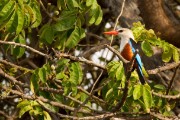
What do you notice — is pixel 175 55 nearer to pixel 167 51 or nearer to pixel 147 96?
pixel 167 51

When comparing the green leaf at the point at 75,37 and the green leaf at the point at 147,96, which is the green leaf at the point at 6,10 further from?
the green leaf at the point at 147,96

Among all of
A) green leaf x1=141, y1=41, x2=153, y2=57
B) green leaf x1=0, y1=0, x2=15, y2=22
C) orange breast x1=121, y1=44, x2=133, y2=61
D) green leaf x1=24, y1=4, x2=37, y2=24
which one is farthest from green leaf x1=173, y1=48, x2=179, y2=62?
green leaf x1=0, y1=0, x2=15, y2=22

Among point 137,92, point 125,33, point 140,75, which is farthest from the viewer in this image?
point 125,33

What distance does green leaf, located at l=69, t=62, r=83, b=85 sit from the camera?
3.24 m

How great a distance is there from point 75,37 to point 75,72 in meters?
0.35

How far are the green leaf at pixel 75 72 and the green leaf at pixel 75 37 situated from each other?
0.28 meters

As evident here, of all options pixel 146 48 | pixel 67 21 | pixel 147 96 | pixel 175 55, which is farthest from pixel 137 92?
pixel 67 21

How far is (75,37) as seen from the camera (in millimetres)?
3521

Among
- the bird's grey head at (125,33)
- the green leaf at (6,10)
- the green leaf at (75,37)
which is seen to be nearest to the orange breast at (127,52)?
the bird's grey head at (125,33)

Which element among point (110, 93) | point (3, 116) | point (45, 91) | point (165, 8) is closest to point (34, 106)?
point (45, 91)

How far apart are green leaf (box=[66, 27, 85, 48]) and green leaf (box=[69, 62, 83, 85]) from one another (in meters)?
0.28

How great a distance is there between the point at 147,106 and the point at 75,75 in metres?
0.54

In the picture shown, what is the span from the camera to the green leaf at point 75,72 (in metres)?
3.24

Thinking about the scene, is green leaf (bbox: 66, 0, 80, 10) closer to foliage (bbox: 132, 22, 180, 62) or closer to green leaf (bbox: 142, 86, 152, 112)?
foliage (bbox: 132, 22, 180, 62)
